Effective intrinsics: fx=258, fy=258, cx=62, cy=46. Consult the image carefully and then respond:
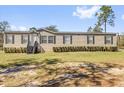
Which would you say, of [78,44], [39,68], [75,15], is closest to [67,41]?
[78,44]

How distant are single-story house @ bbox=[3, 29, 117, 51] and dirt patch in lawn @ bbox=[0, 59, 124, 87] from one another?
33.5ft

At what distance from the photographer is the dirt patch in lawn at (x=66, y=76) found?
304 inches

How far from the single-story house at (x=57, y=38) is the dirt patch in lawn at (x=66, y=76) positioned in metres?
10.2

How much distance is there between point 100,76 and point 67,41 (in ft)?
40.6

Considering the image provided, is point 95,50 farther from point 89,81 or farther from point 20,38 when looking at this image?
point 89,81

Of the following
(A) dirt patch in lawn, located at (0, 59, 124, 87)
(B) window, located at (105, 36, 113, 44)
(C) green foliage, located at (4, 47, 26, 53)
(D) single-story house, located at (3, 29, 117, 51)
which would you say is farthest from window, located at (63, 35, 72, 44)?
(A) dirt patch in lawn, located at (0, 59, 124, 87)

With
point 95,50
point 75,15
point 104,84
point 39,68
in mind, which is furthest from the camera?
point 95,50

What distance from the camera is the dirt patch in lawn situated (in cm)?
771

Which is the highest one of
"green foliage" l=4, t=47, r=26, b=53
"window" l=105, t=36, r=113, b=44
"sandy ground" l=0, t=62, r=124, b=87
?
"window" l=105, t=36, r=113, b=44

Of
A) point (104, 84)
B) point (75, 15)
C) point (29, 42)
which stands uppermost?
point (75, 15)

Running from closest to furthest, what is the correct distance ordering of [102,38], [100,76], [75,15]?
[100,76] → [75,15] → [102,38]

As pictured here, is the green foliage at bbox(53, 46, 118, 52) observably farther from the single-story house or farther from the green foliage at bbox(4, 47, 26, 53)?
the green foliage at bbox(4, 47, 26, 53)

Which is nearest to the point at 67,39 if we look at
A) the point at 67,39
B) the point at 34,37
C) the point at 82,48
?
the point at 67,39
